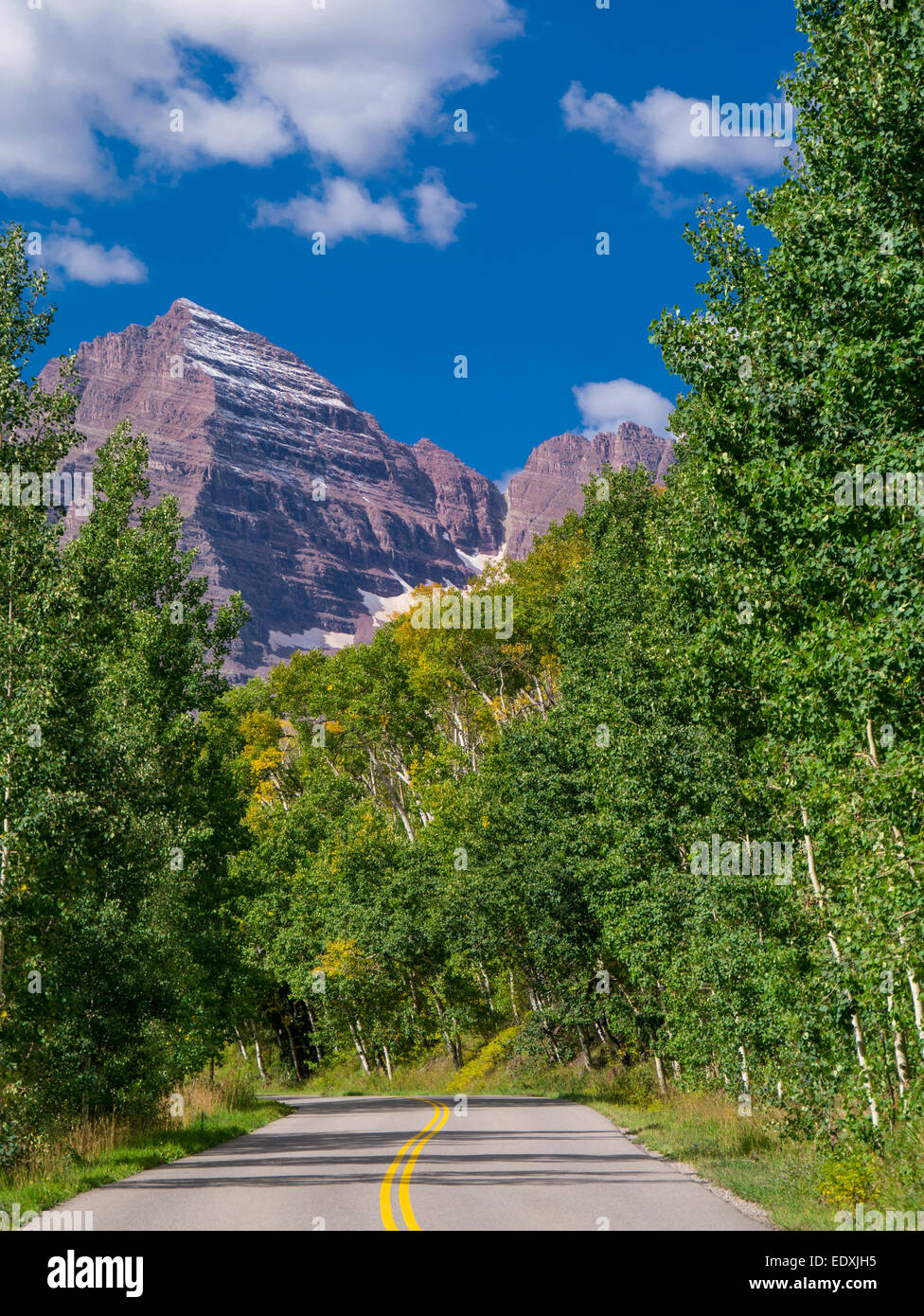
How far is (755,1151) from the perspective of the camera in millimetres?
17219

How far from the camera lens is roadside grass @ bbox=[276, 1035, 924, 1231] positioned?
11.1 metres

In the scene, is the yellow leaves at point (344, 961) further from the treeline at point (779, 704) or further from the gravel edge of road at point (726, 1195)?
the gravel edge of road at point (726, 1195)

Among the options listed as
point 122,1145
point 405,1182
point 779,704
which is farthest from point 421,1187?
point 122,1145

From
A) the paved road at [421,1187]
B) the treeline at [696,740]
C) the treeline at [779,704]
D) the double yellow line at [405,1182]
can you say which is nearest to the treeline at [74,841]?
the treeline at [696,740]

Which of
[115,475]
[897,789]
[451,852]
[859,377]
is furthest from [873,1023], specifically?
[451,852]

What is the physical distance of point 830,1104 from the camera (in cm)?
1469

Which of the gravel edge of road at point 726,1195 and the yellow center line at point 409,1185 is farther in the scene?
the yellow center line at point 409,1185

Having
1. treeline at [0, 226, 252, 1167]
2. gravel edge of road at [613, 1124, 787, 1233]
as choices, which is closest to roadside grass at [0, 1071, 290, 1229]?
treeline at [0, 226, 252, 1167]

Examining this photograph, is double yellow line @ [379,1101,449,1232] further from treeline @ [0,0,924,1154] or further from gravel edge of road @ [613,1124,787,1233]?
treeline @ [0,0,924,1154]

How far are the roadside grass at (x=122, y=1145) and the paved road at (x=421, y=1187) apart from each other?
0.41 m

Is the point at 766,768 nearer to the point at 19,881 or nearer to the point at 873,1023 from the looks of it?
the point at 873,1023

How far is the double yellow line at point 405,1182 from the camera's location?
11336mm

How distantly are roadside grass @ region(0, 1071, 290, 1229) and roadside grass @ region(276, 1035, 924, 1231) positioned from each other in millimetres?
7918
